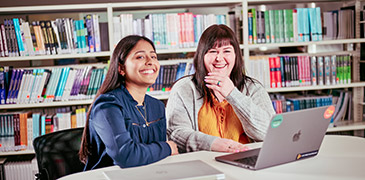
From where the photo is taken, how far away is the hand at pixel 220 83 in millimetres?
2020

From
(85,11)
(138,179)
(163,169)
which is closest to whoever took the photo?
(138,179)

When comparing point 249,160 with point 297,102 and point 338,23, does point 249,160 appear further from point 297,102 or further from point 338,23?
point 338,23

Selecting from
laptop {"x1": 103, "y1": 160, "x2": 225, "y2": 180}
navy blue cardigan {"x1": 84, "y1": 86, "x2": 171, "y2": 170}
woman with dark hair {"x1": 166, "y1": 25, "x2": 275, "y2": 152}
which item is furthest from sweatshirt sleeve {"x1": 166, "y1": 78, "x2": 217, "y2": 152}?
laptop {"x1": 103, "y1": 160, "x2": 225, "y2": 180}

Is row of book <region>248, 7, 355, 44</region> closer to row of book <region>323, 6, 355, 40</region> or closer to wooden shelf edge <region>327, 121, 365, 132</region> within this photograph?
row of book <region>323, 6, 355, 40</region>

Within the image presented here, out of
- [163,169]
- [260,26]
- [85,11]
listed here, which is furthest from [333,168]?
[85,11]

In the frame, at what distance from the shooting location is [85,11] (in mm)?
3598

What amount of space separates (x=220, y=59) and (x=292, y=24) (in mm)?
1483

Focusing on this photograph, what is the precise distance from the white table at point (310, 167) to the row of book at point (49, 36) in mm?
1924

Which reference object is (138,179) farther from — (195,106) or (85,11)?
(85,11)

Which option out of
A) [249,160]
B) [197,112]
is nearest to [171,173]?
[249,160]

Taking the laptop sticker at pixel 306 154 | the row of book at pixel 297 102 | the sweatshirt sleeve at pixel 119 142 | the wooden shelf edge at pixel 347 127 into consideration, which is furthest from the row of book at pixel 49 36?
the laptop sticker at pixel 306 154

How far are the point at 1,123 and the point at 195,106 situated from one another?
1880 millimetres

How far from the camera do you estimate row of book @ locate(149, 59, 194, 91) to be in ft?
11.2

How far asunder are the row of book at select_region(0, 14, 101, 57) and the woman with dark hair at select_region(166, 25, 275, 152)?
4.22ft
